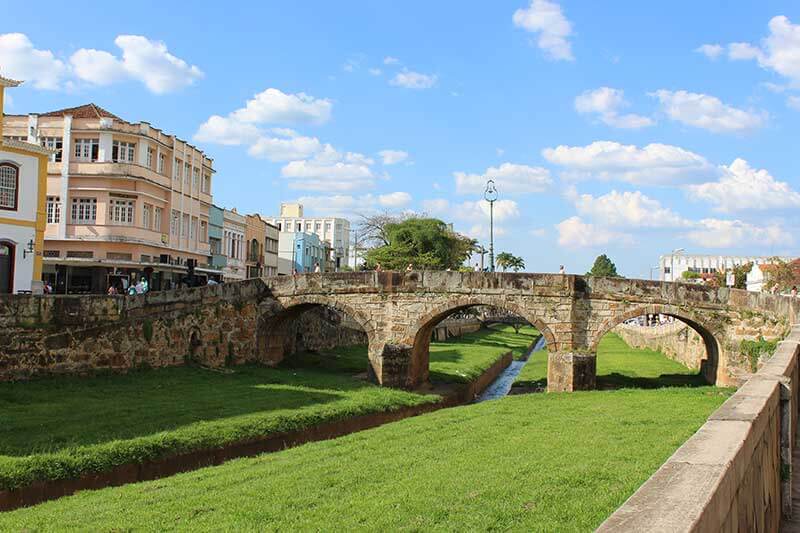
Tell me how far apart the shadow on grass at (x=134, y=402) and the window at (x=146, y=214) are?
15.2 m

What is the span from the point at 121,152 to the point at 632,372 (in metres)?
25.7

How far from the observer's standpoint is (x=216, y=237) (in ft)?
160

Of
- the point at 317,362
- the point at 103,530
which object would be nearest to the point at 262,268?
the point at 317,362

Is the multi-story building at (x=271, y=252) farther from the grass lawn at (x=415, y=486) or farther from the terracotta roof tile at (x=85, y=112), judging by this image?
the grass lawn at (x=415, y=486)

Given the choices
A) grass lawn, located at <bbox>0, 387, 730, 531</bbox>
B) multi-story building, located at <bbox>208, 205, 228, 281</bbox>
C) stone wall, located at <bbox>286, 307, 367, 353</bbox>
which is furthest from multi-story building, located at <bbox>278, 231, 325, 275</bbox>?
grass lawn, located at <bbox>0, 387, 730, 531</bbox>

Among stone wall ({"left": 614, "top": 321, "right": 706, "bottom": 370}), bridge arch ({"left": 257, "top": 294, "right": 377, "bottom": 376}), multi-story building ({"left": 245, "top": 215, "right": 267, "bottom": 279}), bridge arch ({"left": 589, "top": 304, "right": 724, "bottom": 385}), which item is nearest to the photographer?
bridge arch ({"left": 589, "top": 304, "right": 724, "bottom": 385})

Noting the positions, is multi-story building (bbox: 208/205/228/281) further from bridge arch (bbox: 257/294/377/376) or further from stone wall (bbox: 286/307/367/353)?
bridge arch (bbox: 257/294/377/376)

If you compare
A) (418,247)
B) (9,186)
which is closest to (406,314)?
(9,186)

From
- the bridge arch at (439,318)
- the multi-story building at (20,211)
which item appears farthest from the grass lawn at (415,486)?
the multi-story building at (20,211)

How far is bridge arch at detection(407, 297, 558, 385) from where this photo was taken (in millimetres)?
25484

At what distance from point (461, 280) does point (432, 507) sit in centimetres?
1746

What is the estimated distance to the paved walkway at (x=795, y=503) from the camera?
6.61 m

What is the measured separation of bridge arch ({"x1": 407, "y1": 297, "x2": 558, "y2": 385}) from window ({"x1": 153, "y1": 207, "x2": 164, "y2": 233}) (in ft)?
57.8

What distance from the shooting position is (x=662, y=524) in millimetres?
2998
